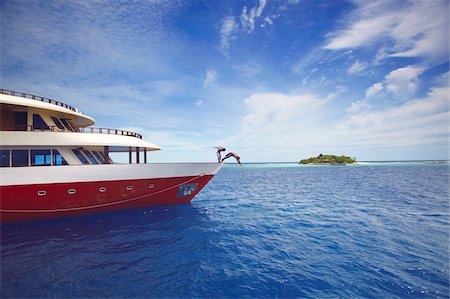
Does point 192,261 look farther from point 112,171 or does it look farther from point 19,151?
point 19,151

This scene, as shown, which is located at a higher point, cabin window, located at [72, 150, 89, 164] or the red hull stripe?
cabin window, located at [72, 150, 89, 164]

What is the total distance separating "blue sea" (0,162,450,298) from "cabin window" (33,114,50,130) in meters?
6.29

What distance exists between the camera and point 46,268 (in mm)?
6977

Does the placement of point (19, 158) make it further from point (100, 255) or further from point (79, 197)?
point (100, 255)

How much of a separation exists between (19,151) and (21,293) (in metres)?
9.69

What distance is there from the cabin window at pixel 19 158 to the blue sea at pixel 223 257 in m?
3.73

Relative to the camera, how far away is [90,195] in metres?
11.8

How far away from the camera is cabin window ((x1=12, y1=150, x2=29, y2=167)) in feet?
36.7

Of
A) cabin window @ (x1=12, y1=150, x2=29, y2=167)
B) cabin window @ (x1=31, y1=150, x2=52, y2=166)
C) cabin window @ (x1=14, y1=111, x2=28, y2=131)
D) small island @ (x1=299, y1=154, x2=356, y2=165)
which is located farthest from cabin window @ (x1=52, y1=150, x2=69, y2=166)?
small island @ (x1=299, y1=154, x2=356, y2=165)

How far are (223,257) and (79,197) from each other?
1008 cm

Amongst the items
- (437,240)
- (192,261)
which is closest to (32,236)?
(192,261)

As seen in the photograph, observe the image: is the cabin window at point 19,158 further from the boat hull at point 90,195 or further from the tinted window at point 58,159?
the boat hull at point 90,195

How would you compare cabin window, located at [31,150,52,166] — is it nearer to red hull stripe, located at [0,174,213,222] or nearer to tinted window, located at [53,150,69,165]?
tinted window, located at [53,150,69,165]

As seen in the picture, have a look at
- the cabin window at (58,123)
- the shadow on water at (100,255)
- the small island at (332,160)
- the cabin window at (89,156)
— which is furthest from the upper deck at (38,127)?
the small island at (332,160)
